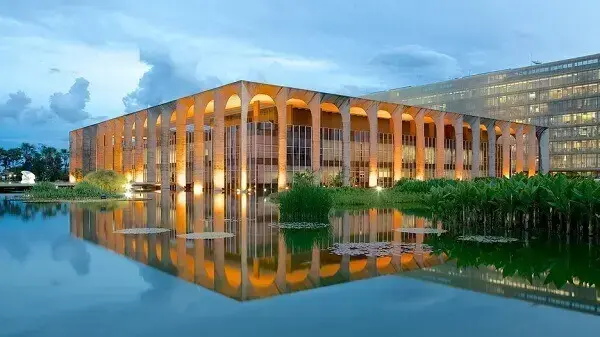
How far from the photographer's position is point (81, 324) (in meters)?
7.26

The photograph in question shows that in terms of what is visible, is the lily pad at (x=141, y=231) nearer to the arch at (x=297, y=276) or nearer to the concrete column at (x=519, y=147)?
the arch at (x=297, y=276)

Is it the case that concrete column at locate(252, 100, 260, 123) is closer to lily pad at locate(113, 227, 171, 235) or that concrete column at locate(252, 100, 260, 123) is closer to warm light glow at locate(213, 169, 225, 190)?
warm light glow at locate(213, 169, 225, 190)

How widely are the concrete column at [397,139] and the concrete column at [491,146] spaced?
21.2 m

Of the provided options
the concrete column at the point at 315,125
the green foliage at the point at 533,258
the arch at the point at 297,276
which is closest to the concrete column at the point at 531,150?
the concrete column at the point at 315,125

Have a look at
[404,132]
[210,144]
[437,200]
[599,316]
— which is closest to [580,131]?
[404,132]

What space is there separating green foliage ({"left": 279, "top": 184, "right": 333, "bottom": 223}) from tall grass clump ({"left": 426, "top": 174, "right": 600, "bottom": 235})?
4.62m

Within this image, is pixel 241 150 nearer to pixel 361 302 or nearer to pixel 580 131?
pixel 361 302

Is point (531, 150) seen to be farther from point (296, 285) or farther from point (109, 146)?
point (296, 285)

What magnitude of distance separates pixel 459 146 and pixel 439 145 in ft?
14.6

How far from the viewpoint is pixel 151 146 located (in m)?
68.2

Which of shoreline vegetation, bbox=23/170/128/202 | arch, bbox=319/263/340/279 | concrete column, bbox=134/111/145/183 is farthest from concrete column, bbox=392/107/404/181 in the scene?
arch, bbox=319/263/340/279

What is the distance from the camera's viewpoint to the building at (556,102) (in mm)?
105000

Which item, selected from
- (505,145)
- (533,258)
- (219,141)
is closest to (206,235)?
(533,258)

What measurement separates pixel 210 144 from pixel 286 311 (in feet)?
182
